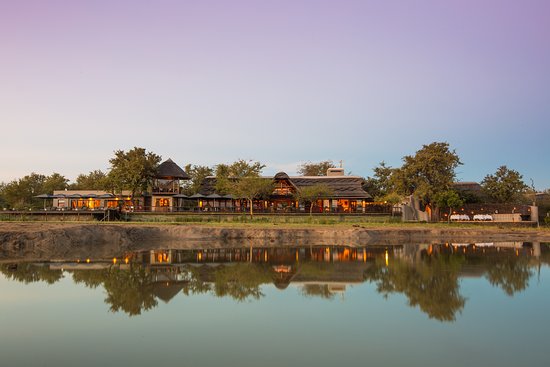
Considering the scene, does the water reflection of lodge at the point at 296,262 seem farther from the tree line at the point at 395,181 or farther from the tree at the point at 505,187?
A: the tree at the point at 505,187

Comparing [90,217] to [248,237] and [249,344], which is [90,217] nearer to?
[248,237]

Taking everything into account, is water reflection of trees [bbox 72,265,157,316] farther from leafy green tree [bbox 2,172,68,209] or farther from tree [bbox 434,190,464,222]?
leafy green tree [bbox 2,172,68,209]

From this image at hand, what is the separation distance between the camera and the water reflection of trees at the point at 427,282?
12.8 m

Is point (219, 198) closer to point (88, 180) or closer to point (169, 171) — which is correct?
point (169, 171)

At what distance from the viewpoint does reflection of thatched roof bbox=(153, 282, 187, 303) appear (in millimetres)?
14249

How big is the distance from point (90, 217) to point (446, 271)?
35807 mm

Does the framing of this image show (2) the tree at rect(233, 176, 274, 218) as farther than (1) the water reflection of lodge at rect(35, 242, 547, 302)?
Yes

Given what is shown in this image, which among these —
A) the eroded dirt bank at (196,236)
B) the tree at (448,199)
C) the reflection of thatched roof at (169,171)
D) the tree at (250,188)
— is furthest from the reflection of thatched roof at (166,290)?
the reflection of thatched roof at (169,171)

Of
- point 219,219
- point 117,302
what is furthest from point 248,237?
point 117,302

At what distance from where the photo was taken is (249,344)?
9273 millimetres

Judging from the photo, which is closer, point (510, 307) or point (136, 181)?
point (510, 307)

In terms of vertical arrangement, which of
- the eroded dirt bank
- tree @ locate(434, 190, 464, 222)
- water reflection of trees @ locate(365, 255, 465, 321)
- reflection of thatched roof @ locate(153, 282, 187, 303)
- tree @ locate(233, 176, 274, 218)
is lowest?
reflection of thatched roof @ locate(153, 282, 187, 303)

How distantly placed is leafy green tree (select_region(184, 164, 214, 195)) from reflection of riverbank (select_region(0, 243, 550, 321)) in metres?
40.6

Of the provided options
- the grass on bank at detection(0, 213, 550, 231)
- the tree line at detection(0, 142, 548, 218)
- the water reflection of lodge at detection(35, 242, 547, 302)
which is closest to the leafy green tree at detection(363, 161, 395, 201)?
the tree line at detection(0, 142, 548, 218)
